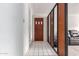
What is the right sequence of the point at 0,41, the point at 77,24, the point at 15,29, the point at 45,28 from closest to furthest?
1. the point at 0,41
2. the point at 15,29
3. the point at 77,24
4. the point at 45,28

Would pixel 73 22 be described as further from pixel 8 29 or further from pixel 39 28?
pixel 8 29

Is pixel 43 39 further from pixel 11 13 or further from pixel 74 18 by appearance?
pixel 11 13

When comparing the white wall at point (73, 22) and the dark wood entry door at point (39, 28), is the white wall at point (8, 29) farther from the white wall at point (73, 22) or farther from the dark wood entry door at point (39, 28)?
the dark wood entry door at point (39, 28)

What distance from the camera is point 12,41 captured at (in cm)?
332

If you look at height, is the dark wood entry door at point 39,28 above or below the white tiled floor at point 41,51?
above

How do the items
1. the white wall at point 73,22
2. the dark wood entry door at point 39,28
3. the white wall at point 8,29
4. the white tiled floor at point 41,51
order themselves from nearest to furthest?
the white wall at point 8,29 → the white tiled floor at point 41,51 → the white wall at point 73,22 → the dark wood entry door at point 39,28

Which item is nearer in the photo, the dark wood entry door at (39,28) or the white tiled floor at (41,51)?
the white tiled floor at (41,51)

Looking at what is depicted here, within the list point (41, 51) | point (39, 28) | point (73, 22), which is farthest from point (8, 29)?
point (39, 28)

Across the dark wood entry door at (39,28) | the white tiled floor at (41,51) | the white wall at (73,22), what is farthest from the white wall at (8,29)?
the dark wood entry door at (39,28)

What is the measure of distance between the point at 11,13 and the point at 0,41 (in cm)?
73

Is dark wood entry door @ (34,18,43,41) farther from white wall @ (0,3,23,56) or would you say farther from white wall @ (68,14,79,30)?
white wall @ (0,3,23,56)

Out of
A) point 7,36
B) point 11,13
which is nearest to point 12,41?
point 7,36

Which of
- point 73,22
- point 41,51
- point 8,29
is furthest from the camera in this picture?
point 73,22

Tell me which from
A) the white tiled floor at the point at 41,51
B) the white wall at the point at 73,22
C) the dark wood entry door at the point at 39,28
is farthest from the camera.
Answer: the dark wood entry door at the point at 39,28
